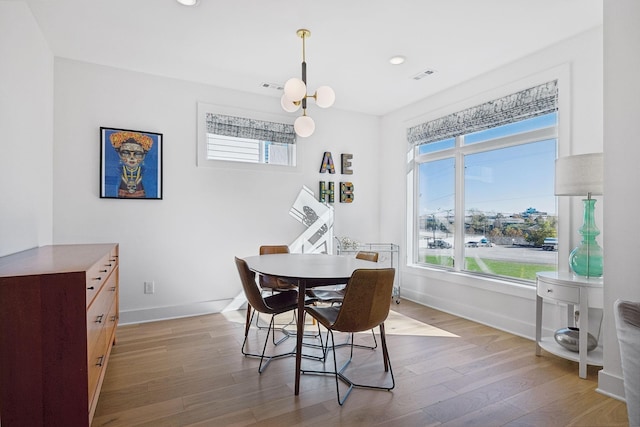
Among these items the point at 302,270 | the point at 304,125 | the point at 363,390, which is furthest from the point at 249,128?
the point at 363,390

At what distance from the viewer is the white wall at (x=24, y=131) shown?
2238mm

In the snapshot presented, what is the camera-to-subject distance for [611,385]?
227 centimetres

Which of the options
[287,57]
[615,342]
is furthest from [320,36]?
[615,342]

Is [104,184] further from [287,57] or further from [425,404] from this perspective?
[425,404]

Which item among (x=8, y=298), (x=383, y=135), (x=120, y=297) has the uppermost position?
(x=383, y=135)

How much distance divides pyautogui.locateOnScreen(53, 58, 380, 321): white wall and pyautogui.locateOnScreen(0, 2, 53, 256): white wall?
20cm

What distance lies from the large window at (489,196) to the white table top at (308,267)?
1.72m

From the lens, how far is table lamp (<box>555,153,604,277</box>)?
2521mm

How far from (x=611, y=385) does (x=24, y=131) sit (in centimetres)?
440

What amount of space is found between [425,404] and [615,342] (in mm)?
1300

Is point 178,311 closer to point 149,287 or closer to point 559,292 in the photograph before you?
point 149,287

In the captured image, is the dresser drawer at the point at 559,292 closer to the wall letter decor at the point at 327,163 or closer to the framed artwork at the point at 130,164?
the wall letter decor at the point at 327,163

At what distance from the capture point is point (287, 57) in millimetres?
3396

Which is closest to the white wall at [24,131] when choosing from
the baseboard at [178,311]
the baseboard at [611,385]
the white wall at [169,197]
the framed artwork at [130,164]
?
the white wall at [169,197]
